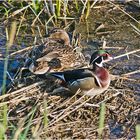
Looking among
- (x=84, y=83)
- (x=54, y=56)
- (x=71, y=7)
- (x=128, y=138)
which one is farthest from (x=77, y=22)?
(x=128, y=138)

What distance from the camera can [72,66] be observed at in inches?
277

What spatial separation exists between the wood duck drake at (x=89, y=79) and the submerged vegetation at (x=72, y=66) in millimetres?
100

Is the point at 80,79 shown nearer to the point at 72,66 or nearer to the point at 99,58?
the point at 99,58

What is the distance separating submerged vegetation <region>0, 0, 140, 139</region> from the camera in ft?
18.8

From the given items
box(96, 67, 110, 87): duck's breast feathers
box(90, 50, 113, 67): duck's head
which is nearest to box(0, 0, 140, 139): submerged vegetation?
box(96, 67, 110, 87): duck's breast feathers

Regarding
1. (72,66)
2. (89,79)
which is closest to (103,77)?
(89,79)

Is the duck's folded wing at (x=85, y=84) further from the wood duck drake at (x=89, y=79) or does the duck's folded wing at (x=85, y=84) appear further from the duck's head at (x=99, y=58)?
the duck's head at (x=99, y=58)

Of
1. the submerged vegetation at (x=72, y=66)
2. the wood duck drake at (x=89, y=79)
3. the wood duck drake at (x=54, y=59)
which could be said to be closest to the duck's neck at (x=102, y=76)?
the wood duck drake at (x=89, y=79)

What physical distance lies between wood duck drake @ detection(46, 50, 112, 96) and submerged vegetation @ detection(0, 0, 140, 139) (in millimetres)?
100

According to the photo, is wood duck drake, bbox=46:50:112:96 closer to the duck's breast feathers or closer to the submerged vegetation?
the duck's breast feathers

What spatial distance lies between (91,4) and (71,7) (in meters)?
0.29

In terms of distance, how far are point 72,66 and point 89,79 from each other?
901 mm

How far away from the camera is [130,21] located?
8.55m

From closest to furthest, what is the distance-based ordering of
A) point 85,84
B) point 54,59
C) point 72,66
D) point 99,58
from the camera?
point 85,84 < point 99,58 < point 54,59 < point 72,66
